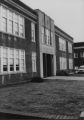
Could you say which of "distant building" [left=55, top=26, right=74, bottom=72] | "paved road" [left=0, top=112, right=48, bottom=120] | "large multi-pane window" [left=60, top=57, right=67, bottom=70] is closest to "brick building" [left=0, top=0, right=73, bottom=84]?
"distant building" [left=55, top=26, right=74, bottom=72]

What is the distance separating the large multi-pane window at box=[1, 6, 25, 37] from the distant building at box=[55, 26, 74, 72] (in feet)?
46.0

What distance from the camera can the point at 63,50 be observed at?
133ft

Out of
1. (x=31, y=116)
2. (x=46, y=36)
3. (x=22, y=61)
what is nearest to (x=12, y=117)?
(x=31, y=116)

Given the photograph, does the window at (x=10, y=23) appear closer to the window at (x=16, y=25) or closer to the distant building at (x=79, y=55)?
the window at (x=16, y=25)

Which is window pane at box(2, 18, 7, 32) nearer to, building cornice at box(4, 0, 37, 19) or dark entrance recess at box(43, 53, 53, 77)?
building cornice at box(4, 0, 37, 19)

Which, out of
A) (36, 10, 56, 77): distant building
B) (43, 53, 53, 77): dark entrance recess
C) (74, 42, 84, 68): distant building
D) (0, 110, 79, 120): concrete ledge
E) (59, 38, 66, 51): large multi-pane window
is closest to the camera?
(0, 110, 79, 120): concrete ledge

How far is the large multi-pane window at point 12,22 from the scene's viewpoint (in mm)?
18797

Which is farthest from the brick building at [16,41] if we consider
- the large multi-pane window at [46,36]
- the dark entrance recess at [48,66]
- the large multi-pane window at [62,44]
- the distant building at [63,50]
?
the large multi-pane window at [62,44]

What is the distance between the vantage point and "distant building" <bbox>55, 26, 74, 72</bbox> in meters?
35.7

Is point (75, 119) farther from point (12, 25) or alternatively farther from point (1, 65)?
point (12, 25)

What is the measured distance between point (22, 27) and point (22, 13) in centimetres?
148

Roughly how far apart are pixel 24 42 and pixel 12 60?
3310mm

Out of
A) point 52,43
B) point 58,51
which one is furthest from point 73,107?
point 58,51

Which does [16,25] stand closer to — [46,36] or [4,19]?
[4,19]
